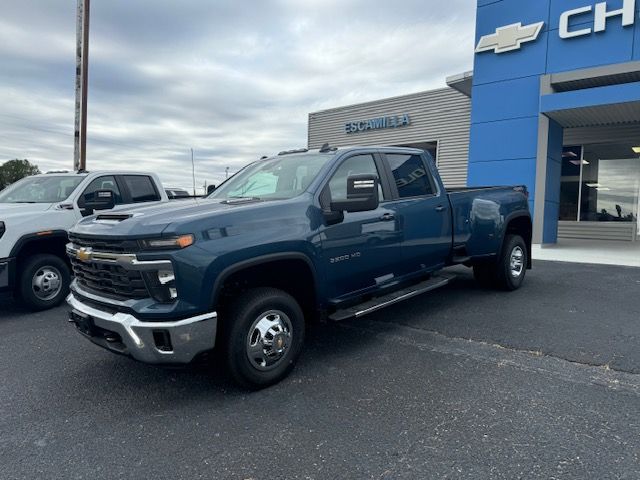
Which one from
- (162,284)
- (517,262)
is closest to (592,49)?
(517,262)

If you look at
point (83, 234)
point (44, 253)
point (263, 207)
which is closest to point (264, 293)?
point (263, 207)

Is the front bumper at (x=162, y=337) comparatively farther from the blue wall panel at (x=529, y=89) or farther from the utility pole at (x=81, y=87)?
the utility pole at (x=81, y=87)

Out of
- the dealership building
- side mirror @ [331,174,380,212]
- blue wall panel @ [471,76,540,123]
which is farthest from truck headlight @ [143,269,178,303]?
blue wall panel @ [471,76,540,123]

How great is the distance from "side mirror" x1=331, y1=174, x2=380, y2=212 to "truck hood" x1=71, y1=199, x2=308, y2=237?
53cm

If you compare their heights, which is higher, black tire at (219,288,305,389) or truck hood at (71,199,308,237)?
truck hood at (71,199,308,237)

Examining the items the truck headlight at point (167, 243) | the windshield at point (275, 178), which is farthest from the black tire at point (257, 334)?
the windshield at point (275, 178)

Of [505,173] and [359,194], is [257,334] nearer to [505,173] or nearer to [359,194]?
[359,194]

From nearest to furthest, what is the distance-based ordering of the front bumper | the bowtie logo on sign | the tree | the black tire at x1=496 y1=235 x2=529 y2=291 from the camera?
the front bumper < the black tire at x1=496 y1=235 x2=529 y2=291 < the bowtie logo on sign < the tree

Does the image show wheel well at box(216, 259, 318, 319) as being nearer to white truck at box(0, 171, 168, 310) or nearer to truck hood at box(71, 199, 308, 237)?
truck hood at box(71, 199, 308, 237)

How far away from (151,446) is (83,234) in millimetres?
1725

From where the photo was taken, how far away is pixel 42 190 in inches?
275

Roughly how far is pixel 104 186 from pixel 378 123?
52.9ft

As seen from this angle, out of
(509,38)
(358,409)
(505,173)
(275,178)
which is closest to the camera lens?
(358,409)

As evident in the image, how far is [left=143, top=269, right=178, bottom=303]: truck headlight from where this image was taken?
3.21 meters
